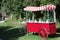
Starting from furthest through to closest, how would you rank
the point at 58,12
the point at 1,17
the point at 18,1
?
the point at 1,17 < the point at 18,1 < the point at 58,12

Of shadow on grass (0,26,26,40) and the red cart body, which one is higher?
the red cart body

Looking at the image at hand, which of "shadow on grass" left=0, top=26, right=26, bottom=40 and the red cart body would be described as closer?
the red cart body

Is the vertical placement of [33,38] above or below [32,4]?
below

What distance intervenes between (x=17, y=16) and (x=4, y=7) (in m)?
2.46

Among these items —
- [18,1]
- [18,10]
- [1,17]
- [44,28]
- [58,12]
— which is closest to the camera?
[44,28]

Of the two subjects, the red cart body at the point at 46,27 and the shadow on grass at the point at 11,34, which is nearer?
the red cart body at the point at 46,27

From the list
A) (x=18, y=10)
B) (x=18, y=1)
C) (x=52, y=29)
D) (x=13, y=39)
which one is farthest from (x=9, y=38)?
(x=18, y=10)

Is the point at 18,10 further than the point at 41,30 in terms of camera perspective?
Yes

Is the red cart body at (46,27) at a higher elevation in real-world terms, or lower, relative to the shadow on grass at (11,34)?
higher

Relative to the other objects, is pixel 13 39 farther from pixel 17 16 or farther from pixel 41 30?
pixel 17 16

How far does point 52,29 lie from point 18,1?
17.6 m

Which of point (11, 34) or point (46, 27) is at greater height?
point (46, 27)

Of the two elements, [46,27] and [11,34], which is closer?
[46,27]

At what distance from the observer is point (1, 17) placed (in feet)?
153
